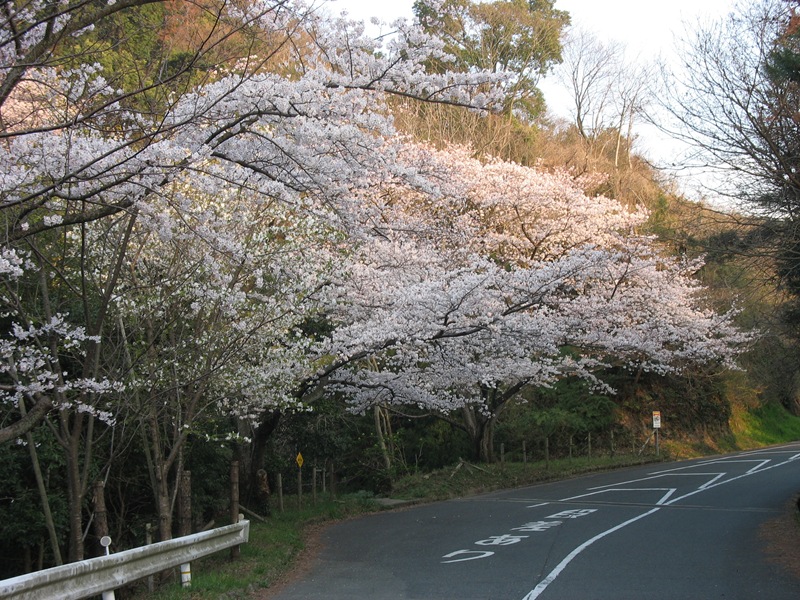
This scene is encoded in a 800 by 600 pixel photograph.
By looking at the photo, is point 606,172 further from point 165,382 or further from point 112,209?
point 112,209

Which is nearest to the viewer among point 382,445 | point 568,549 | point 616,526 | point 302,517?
point 568,549

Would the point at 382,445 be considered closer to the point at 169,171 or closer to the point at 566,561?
the point at 566,561

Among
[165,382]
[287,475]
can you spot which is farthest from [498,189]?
[165,382]

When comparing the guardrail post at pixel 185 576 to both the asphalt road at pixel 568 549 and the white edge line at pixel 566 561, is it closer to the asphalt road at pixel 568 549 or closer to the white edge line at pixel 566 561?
the asphalt road at pixel 568 549

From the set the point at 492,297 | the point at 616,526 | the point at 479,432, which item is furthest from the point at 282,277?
the point at 479,432

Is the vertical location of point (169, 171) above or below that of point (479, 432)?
above

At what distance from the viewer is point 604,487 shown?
848 inches

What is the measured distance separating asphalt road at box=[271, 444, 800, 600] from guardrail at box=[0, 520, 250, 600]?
1194 mm

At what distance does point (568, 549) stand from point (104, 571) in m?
6.85

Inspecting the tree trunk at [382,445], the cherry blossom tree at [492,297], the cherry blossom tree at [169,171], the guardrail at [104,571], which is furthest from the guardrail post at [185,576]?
the tree trunk at [382,445]

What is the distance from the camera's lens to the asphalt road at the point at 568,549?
867 cm

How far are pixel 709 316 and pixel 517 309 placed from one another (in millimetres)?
15930

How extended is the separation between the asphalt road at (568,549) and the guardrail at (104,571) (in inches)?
47.0

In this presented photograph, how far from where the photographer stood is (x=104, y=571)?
6.92m
